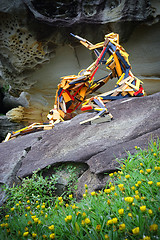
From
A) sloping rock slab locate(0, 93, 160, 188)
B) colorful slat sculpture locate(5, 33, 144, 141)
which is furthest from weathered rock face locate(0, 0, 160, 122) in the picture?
sloping rock slab locate(0, 93, 160, 188)

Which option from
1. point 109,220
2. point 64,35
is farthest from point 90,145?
point 64,35

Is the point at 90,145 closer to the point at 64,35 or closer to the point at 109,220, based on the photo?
the point at 109,220

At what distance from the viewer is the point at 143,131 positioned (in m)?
2.50

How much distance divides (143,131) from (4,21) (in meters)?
5.67

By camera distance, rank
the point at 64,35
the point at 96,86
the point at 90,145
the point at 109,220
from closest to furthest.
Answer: the point at 109,220 < the point at 90,145 < the point at 96,86 < the point at 64,35

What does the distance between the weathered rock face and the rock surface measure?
389cm

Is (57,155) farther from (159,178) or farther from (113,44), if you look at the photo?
(113,44)

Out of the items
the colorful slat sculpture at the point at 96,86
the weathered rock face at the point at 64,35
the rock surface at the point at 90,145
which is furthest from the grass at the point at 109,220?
the weathered rock face at the point at 64,35

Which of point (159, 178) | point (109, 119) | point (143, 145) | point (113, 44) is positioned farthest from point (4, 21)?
point (159, 178)

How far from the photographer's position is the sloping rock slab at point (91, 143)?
2.24 metres

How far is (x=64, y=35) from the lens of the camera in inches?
258

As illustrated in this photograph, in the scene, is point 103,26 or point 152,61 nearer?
point 103,26

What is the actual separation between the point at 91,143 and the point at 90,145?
0.17 feet

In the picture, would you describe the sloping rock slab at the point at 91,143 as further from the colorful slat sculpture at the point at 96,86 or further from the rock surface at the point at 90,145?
the colorful slat sculpture at the point at 96,86
